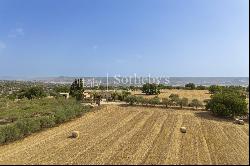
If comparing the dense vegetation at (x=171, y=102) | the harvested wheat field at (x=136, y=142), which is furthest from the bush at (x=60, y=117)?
the dense vegetation at (x=171, y=102)

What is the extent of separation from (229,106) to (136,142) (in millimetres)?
15925

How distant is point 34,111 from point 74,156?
68.6ft

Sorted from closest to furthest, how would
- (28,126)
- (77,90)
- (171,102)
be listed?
(28,126) < (171,102) < (77,90)

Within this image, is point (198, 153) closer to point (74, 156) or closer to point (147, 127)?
point (74, 156)

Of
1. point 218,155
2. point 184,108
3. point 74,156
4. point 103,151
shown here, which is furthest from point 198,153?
point 184,108

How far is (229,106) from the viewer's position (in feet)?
121

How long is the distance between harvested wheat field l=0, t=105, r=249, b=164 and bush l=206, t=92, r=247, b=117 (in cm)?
140

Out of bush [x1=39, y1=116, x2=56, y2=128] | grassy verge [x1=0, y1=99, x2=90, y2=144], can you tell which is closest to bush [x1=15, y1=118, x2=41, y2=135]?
grassy verge [x1=0, y1=99, x2=90, y2=144]

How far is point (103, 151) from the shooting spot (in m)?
22.2

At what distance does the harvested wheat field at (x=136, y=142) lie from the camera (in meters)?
19.7

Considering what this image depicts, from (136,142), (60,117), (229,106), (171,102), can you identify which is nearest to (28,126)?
(60,117)

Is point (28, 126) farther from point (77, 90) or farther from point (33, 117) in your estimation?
point (77, 90)

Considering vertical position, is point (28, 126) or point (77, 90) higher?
point (77, 90)

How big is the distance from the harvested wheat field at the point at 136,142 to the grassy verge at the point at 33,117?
33.9 inches
